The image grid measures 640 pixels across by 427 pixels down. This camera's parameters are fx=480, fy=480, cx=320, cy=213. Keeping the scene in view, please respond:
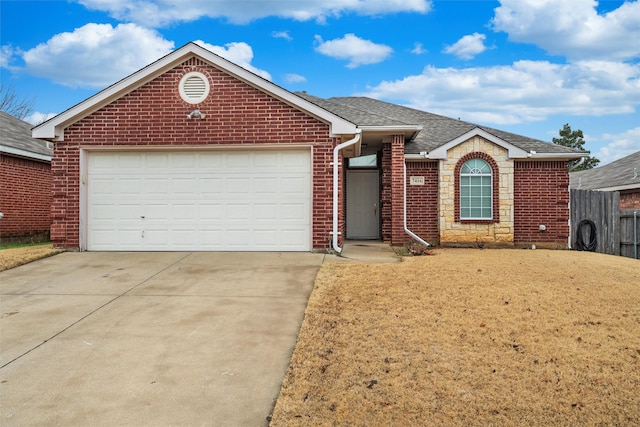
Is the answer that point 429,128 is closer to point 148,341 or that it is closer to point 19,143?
point 148,341

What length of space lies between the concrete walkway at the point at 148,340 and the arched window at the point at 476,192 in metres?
6.06

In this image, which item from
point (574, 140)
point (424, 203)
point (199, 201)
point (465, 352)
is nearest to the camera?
point (465, 352)

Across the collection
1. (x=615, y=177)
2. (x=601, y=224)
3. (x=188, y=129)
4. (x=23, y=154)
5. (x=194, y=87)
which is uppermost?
(x=194, y=87)

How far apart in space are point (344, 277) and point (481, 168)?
7396 millimetres

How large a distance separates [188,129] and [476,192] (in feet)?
26.4

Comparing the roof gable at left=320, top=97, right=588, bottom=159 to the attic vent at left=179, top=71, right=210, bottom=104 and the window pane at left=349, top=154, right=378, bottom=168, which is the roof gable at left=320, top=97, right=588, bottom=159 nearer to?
the window pane at left=349, top=154, right=378, bottom=168

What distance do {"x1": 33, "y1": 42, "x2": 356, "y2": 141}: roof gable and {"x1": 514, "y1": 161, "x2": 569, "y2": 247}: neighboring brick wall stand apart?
6.23 m

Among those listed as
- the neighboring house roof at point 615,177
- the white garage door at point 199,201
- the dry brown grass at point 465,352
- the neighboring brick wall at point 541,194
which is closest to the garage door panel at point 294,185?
the white garage door at point 199,201

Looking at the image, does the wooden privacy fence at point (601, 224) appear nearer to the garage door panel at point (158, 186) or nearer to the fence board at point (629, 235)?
the fence board at point (629, 235)

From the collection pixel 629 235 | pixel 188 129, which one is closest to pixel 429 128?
pixel 629 235

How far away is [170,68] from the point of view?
1080cm

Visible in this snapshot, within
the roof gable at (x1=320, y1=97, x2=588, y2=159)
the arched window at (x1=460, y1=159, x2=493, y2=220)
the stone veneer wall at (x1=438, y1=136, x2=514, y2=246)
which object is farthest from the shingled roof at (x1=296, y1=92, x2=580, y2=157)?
the arched window at (x1=460, y1=159, x2=493, y2=220)

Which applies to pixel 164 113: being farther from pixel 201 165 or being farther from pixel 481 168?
pixel 481 168

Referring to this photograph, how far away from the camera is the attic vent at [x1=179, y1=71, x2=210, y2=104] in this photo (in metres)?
10.8
